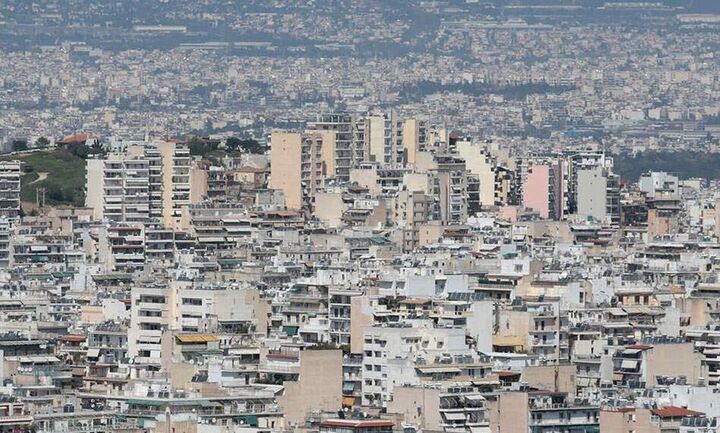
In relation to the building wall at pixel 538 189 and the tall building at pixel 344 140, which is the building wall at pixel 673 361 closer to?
the tall building at pixel 344 140

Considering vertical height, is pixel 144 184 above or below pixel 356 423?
below

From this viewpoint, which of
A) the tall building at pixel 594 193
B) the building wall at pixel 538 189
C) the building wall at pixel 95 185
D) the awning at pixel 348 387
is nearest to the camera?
the awning at pixel 348 387

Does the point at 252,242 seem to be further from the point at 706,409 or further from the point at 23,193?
the point at 706,409

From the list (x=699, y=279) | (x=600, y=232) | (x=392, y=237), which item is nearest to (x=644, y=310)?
(x=699, y=279)

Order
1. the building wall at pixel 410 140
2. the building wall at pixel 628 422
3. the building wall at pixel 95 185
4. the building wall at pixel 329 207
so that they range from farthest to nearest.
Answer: the building wall at pixel 410 140 < the building wall at pixel 95 185 < the building wall at pixel 329 207 < the building wall at pixel 628 422

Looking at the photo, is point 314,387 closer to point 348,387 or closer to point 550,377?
point 348,387

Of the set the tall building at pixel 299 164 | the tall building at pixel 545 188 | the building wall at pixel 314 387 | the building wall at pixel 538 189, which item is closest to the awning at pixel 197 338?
the building wall at pixel 314 387

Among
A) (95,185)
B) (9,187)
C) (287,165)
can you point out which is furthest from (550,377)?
(9,187)

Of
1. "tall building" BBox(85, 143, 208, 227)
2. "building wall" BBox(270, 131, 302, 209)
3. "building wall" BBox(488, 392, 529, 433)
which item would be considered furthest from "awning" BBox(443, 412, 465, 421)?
"building wall" BBox(270, 131, 302, 209)

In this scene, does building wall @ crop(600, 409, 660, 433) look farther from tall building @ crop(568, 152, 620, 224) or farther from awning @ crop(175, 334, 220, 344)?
tall building @ crop(568, 152, 620, 224)
